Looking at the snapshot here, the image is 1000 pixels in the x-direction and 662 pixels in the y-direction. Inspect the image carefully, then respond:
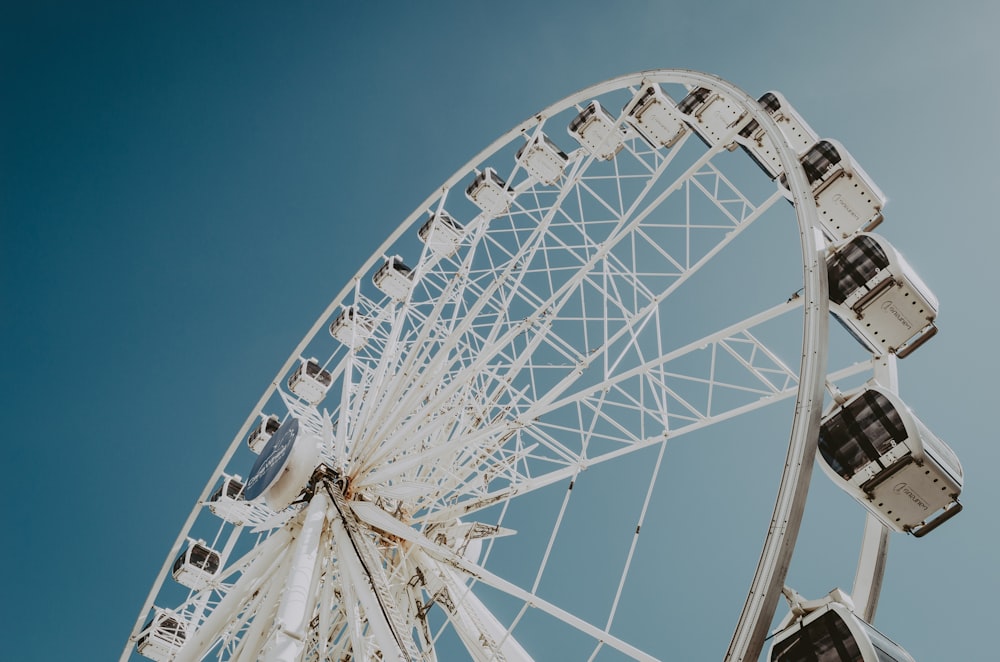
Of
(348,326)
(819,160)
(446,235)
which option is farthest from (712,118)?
(348,326)

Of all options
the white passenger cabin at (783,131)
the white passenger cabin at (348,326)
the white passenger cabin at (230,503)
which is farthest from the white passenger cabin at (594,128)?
the white passenger cabin at (230,503)

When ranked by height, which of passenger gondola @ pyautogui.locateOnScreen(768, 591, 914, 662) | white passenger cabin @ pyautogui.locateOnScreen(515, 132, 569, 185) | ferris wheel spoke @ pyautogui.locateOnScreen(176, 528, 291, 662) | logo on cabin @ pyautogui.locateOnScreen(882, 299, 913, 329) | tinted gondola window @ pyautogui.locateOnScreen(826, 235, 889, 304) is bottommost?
passenger gondola @ pyautogui.locateOnScreen(768, 591, 914, 662)

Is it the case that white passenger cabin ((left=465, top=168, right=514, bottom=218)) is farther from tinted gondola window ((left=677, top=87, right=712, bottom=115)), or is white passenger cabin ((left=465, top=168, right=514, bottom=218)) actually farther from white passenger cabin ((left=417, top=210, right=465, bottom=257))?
tinted gondola window ((left=677, top=87, right=712, bottom=115))

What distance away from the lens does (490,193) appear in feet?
50.1

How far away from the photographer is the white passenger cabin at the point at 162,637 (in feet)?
48.1

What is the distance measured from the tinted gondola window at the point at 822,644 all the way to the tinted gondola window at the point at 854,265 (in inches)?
126

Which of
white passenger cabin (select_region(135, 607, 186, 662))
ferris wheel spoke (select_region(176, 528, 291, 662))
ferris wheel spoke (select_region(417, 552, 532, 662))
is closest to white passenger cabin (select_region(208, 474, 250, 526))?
white passenger cabin (select_region(135, 607, 186, 662))

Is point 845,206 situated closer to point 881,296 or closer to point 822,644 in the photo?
point 881,296

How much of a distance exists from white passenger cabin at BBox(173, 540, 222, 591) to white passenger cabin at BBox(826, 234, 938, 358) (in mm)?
13752

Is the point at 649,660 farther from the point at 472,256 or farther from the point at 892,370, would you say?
the point at 472,256

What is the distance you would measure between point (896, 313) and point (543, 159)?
27.9 ft

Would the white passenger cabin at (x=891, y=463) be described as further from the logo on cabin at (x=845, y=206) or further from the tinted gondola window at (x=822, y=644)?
the logo on cabin at (x=845, y=206)

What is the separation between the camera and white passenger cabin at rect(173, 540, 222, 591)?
1584 cm

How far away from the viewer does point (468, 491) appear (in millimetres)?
11445
